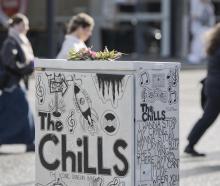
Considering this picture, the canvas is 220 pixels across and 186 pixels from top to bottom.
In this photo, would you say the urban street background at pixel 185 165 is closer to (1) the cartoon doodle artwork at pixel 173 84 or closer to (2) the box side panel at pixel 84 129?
(2) the box side panel at pixel 84 129

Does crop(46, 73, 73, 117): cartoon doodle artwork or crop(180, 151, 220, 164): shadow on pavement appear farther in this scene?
crop(180, 151, 220, 164): shadow on pavement

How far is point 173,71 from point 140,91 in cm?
40

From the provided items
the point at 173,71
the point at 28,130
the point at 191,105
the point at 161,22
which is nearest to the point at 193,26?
the point at 161,22

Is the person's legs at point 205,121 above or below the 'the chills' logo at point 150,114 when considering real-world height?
below

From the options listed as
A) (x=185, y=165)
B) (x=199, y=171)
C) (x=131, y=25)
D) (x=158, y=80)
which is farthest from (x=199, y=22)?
(x=158, y=80)

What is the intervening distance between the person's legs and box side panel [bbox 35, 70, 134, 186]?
4.47 m

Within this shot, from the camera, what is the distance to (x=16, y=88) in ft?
35.9

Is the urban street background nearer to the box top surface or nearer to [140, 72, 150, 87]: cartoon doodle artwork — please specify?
the box top surface

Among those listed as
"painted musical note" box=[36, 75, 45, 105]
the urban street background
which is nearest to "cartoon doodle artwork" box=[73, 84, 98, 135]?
"painted musical note" box=[36, 75, 45, 105]

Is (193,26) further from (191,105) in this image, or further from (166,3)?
(191,105)

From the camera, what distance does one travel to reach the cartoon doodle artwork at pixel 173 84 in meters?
6.23

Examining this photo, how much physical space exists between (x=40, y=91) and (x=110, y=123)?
618 millimetres

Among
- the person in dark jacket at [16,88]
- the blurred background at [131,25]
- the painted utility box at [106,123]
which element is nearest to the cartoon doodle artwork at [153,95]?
the painted utility box at [106,123]

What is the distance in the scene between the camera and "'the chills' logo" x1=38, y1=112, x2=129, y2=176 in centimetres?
595
